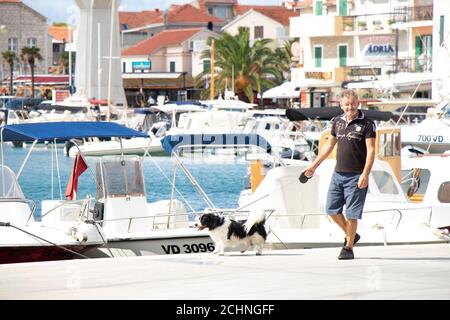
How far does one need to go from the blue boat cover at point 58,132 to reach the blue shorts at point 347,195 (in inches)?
245

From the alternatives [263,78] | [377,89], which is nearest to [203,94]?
[263,78]

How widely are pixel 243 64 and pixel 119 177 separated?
6870cm

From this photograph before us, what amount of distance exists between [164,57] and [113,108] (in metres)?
40.2

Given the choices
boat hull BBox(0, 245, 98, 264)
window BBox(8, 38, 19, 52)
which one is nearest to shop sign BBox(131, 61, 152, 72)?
window BBox(8, 38, 19, 52)

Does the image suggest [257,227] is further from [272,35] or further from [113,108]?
[272,35]

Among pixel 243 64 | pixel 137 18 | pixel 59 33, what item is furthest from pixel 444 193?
pixel 59 33

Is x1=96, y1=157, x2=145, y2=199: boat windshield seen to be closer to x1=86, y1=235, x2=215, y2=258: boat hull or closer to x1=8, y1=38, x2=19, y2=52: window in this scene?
x1=86, y1=235, x2=215, y2=258: boat hull

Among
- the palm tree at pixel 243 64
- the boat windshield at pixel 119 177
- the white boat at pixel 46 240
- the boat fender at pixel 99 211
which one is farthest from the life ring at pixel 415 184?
the palm tree at pixel 243 64

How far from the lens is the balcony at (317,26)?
70.7 meters

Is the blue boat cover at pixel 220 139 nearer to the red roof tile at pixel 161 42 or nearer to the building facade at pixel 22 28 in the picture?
the red roof tile at pixel 161 42

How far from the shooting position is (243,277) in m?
11.6

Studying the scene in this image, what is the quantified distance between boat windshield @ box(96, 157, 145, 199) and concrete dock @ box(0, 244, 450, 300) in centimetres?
404

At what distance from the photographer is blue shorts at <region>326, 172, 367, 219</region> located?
12.5 meters

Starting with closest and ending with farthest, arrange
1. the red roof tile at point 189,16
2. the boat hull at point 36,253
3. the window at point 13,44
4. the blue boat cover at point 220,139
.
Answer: the boat hull at point 36,253
the blue boat cover at point 220,139
the red roof tile at point 189,16
the window at point 13,44
